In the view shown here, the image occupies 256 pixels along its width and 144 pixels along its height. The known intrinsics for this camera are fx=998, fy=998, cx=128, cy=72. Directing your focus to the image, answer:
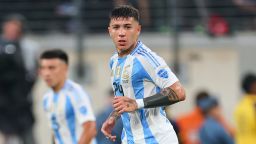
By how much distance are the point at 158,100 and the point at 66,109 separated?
2.67m

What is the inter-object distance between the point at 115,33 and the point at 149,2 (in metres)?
9.67

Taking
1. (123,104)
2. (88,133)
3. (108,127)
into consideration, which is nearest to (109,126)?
(108,127)

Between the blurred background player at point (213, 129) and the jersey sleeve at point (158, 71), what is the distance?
491 centimetres

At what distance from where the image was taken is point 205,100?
44.9 feet

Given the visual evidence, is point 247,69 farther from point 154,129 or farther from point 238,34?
point 154,129

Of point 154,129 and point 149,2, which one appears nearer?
point 154,129

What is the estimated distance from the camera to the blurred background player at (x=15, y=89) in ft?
50.6

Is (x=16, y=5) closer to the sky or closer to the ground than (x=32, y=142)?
closer to the sky

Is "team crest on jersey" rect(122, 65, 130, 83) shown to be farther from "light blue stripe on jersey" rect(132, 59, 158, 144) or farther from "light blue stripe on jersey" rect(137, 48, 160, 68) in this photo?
"light blue stripe on jersey" rect(137, 48, 160, 68)

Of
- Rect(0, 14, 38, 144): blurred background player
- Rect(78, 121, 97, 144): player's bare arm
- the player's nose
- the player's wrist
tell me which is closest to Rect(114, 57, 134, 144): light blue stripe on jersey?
the player's nose

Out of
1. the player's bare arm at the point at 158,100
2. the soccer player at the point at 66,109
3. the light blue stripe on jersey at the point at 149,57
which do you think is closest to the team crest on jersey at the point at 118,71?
the light blue stripe on jersey at the point at 149,57

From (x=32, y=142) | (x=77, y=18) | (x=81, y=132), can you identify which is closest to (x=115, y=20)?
(x=81, y=132)

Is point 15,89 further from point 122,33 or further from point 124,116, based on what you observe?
→ point 122,33

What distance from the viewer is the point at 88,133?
10.2 metres
